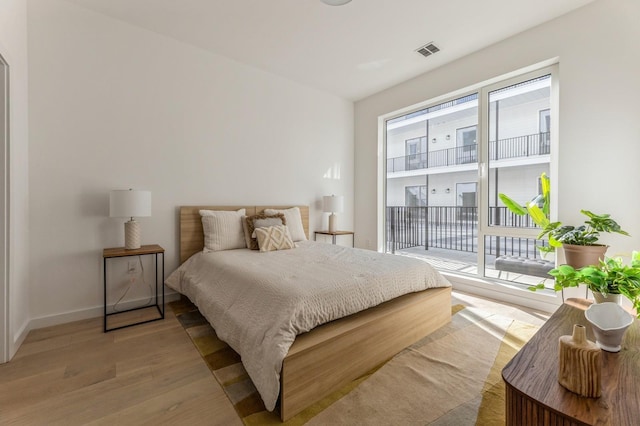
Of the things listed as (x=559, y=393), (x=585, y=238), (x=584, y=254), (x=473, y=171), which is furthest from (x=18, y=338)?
(x=473, y=171)

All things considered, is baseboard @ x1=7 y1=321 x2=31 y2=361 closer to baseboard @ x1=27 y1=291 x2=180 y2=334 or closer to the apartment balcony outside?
baseboard @ x1=27 y1=291 x2=180 y2=334

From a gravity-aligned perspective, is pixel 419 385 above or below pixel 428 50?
below

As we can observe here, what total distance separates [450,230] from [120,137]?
Answer: 4192 mm

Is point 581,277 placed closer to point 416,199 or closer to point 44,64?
point 416,199

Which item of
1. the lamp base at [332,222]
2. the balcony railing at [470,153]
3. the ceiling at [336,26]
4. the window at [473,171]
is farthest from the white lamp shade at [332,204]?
the ceiling at [336,26]

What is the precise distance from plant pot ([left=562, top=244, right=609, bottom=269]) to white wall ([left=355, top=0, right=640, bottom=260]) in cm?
35

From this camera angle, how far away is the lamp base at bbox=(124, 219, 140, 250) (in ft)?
8.15

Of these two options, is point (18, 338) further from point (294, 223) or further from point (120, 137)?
point (294, 223)

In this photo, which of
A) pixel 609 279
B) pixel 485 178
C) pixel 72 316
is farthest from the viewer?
pixel 485 178

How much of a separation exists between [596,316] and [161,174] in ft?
11.1

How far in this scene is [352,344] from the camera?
165cm

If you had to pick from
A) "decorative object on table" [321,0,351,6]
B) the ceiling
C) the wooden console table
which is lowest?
the wooden console table

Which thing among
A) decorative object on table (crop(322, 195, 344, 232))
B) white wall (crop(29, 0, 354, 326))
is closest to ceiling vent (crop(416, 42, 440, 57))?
white wall (crop(29, 0, 354, 326))

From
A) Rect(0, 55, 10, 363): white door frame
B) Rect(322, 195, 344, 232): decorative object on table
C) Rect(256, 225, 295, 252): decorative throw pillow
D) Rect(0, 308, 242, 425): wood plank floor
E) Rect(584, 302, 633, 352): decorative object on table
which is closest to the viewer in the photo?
Rect(584, 302, 633, 352): decorative object on table
